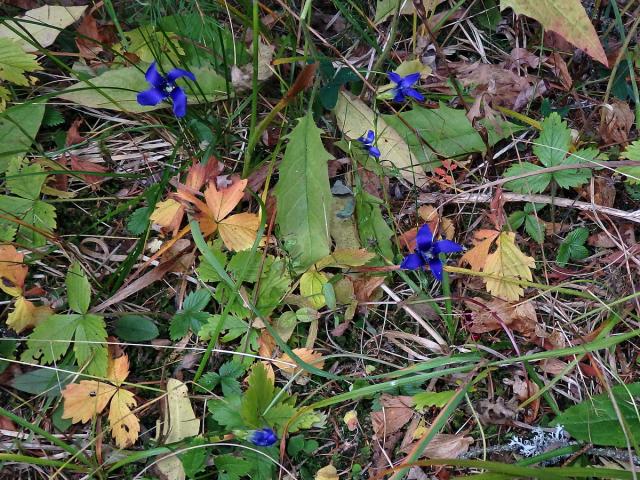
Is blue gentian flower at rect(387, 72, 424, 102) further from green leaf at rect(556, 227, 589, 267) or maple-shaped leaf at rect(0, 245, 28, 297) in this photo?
maple-shaped leaf at rect(0, 245, 28, 297)

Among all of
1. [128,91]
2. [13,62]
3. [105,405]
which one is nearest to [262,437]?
[105,405]

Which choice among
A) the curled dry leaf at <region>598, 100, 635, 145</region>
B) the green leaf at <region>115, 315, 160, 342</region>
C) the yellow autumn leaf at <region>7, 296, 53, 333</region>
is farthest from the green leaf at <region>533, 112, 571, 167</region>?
the yellow autumn leaf at <region>7, 296, 53, 333</region>

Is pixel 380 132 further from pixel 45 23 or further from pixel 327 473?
pixel 45 23

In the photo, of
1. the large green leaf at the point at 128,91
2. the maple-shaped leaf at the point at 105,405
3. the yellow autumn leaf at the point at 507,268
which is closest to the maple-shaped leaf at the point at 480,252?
the yellow autumn leaf at the point at 507,268

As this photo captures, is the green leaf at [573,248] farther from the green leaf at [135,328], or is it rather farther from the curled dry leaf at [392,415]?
the green leaf at [135,328]

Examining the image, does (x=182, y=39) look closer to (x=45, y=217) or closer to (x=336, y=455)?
(x=45, y=217)

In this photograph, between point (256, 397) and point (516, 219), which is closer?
point (256, 397)
